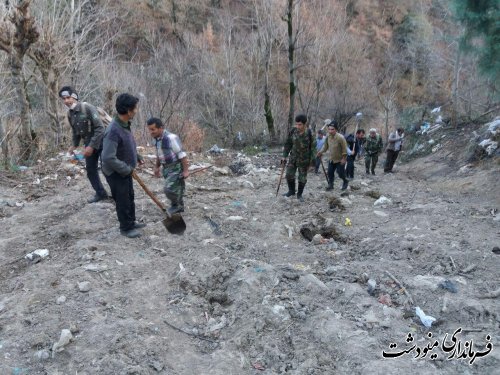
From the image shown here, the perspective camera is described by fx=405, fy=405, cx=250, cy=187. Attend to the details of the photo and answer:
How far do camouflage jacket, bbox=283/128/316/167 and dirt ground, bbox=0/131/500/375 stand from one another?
0.77m

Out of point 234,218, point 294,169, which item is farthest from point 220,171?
point 234,218

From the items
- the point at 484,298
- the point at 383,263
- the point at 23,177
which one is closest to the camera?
the point at 484,298

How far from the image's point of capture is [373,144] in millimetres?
10586

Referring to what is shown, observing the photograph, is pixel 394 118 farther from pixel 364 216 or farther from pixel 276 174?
pixel 364 216

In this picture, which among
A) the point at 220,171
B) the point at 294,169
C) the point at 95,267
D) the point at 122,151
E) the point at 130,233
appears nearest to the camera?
the point at 95,267

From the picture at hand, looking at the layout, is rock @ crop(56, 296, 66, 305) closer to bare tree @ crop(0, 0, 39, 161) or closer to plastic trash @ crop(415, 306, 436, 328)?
plastic trash @ crop(415, 306, 436, 328)

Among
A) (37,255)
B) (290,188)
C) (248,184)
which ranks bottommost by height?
(248,184)

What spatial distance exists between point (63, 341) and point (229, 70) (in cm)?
1509

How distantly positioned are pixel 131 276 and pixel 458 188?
295 inches

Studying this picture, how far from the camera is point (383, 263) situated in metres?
4.23

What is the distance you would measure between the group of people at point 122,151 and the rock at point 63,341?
1606 mm

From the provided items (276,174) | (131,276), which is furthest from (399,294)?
(276,174)

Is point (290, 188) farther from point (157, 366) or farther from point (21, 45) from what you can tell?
point (21, 45)

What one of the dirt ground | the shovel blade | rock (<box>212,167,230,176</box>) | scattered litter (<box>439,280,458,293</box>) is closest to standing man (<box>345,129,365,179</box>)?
rock (<box>212,167,230,176</box>)
